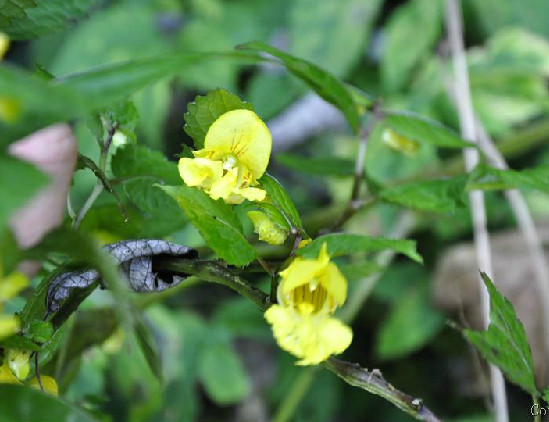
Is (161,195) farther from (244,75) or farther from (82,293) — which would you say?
(244,75)

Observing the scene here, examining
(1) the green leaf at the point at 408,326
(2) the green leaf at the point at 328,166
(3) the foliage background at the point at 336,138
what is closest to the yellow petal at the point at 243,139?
(2) the green leaf at the point at 328,166

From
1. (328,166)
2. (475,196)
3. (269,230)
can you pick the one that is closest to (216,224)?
(269,230)

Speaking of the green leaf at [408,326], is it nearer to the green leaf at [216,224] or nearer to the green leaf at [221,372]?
the green leaf at [221,372]

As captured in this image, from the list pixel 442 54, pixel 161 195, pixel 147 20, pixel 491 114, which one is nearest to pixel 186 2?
pixel 147 20

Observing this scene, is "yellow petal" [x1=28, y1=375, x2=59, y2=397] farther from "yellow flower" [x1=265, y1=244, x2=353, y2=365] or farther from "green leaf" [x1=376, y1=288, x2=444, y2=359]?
"green leaf" [x1=376, y1=288, x2=444, y2=359]

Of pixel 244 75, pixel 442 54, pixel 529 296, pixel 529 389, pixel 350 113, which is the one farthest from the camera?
pixel 244 75

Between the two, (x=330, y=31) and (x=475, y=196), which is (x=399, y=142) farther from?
(x=330, y=31)
